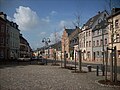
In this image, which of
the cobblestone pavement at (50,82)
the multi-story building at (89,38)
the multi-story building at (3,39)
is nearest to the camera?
the cobblestone pavement at (50,82)

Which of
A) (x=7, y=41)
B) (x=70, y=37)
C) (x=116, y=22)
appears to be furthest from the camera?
(x=70, y=37)

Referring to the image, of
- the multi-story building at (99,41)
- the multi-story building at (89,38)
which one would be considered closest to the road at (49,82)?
the multi-story building at (99,41)

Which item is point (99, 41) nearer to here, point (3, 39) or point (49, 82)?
point (3, 39)

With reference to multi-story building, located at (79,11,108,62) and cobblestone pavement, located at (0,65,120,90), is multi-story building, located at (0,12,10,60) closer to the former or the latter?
multi-story building, located at (79,11,108,62)

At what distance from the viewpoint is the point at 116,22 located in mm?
39906

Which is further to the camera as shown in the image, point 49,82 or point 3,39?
point 3,39

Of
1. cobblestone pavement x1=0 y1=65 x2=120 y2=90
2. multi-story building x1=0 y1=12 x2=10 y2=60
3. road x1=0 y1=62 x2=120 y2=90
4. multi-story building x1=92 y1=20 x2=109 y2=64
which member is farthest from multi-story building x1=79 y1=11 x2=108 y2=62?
cobblestone pavement x1=0 y1=65 x2=120 y2=90

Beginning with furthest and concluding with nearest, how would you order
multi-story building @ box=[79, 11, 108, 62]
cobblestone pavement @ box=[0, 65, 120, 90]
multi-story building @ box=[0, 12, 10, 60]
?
multi-story building @ box=[79, 11, 108, 62], multi-story building @ box=[0, 12, 10, 60], cobblestone pavement @ box=[0, 65, 120, 90]

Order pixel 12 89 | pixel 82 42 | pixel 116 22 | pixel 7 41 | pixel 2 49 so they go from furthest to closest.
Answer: pixel 82 42, pixel 7 41, pixel 2 49, pixel 116 22, pixel 12 89

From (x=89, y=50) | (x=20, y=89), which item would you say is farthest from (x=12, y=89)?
(x=89, y=50)

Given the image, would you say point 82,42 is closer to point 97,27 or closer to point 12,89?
point 97,27

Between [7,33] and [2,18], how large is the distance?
4.79 meters

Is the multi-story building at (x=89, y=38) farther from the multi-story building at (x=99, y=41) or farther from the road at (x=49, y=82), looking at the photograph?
the road at (x=49, y=82)

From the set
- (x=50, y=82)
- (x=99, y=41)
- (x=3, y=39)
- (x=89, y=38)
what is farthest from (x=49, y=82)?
(x=89, y=38)
